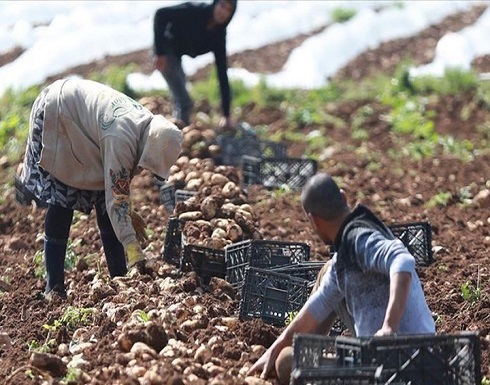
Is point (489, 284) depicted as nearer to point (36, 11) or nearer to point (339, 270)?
point (339, 270)

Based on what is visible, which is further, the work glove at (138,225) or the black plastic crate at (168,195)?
the black plastic crate at (168,195)

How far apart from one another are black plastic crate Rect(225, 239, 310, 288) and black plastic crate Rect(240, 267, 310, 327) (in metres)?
0.70

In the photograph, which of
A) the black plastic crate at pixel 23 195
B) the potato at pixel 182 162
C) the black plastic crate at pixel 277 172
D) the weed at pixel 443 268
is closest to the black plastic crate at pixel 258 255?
the weed at pixel 443 268

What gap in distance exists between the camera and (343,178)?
447 inches

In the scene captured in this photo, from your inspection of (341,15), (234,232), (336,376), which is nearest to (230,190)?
(234,232)

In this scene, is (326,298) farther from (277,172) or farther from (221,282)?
(277,172)

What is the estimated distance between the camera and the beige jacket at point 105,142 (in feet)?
21.9

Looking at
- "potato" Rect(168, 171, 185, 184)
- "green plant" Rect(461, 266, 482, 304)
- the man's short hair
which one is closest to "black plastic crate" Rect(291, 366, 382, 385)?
the man's short hair

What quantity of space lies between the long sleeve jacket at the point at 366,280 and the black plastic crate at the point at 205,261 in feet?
7.15

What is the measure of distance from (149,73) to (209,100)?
1.88 meters

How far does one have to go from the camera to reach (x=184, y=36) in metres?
11.6

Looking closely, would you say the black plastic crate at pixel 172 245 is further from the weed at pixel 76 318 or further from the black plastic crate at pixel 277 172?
the black plastic crate at pixel 277 172

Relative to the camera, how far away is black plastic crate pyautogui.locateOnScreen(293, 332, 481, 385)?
4773mm

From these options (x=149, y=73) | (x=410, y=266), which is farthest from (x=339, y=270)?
(x=149, y=73)
